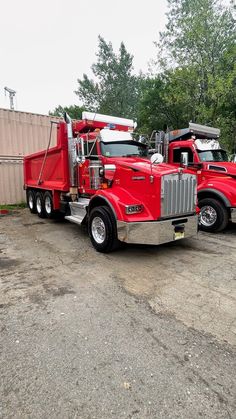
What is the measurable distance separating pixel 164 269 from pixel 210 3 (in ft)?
51.0

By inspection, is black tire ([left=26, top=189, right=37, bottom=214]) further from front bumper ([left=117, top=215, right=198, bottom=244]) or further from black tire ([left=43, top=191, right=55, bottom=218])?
front bumper ([left=117, top=215, right=198, bottom=244])

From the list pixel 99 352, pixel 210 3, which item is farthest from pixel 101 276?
pixel 210 3

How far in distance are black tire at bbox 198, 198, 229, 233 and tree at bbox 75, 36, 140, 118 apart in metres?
26.1

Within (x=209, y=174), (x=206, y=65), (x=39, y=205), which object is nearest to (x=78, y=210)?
(x=39, y=205)

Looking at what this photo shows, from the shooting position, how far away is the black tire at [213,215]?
6398 mm

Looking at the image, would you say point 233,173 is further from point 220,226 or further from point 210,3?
point 210,3

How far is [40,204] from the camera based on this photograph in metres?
8.86

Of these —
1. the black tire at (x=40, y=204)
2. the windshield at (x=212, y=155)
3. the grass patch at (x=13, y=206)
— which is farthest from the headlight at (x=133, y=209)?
the grass patch at (x=13, y=206)

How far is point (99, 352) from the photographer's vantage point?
2.33 m

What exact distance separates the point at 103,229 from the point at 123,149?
193cm

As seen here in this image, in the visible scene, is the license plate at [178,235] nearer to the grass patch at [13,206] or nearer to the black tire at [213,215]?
the black tire at [213,215]

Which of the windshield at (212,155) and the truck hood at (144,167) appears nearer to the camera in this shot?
the truck hood at (144,167)

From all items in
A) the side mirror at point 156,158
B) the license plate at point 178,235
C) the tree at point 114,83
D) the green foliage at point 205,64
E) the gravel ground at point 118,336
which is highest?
the tree at point 114,83

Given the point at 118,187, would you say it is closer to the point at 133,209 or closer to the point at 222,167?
the point at 133,209
